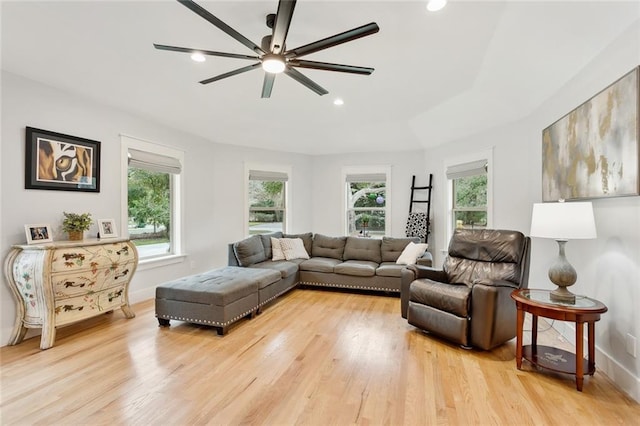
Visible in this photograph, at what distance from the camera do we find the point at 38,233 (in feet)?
9.83

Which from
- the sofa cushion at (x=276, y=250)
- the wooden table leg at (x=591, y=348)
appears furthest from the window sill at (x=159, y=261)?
the wooden table leg at (x=591, y=348)

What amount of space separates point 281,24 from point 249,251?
3323mm

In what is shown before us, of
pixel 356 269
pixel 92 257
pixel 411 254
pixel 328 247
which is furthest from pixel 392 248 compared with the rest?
pixel 92 257

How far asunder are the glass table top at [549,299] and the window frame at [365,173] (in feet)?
12.1

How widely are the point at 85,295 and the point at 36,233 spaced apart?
761 mm

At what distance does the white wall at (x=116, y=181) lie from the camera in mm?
2889

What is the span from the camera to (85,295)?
3.04 meters

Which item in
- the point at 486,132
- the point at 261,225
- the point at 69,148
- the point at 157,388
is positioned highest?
the point at 486,132

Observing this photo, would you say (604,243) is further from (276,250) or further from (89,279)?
(89,279)

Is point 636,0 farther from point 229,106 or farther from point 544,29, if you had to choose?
point 229,106

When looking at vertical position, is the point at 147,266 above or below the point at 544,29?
below

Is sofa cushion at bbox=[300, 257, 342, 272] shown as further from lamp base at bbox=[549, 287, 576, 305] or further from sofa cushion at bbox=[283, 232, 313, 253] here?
lamp base at bbox=[549, 287, 576, 305]

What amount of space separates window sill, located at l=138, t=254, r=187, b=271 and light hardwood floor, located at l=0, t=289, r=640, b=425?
1.06 meters

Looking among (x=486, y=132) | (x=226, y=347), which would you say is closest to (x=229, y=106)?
(x=226, y=347)
